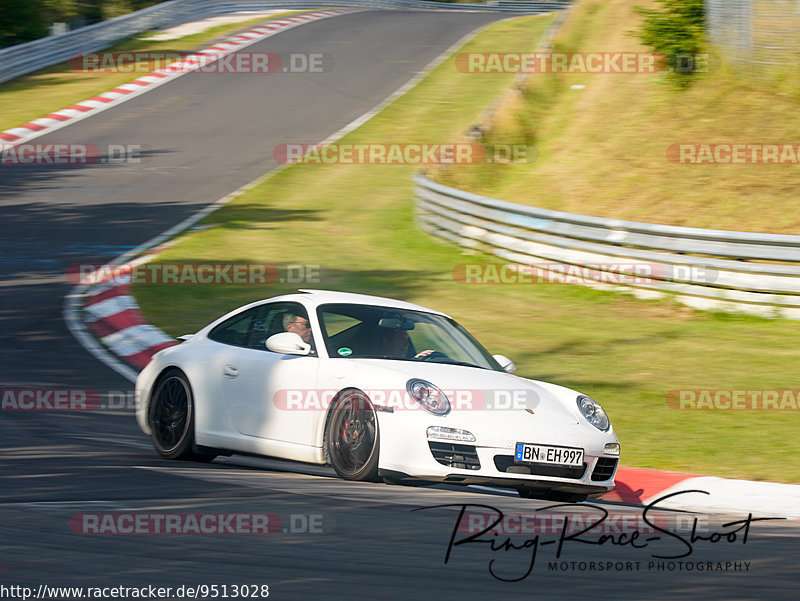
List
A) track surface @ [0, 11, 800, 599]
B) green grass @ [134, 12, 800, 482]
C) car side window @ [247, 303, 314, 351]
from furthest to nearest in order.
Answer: green grass @ [134, 12, 800, 482] < car side window @ [247, 303, 314, 351] < track surface @ [0, 11, 800, 599]

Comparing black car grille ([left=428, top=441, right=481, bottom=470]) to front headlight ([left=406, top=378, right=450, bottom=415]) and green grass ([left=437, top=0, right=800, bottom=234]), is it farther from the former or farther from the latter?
green grass ([left=437, top=0, right=800, bottom=234])

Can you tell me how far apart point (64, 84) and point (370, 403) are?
1056 inches

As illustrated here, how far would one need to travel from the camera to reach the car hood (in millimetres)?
6672

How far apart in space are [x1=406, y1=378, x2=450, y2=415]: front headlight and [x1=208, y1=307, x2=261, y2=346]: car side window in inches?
64.8

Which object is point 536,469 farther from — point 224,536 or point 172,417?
point 172,417

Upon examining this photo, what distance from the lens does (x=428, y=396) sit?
6.61 metres

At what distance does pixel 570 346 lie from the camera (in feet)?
39.0

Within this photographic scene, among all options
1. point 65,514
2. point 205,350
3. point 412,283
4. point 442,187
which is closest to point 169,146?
point 442,187

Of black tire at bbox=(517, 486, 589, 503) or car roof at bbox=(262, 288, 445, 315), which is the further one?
car roof at bbox=(262, 288, 445, 315)

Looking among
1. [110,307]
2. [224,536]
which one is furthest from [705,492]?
[110,307]

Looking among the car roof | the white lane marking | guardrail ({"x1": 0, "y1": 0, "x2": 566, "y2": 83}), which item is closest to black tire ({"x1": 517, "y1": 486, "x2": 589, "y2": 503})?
the car roof

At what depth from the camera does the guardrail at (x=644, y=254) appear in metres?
12.9

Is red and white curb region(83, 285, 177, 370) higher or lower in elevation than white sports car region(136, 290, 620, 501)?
lower

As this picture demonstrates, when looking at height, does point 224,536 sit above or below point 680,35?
below
